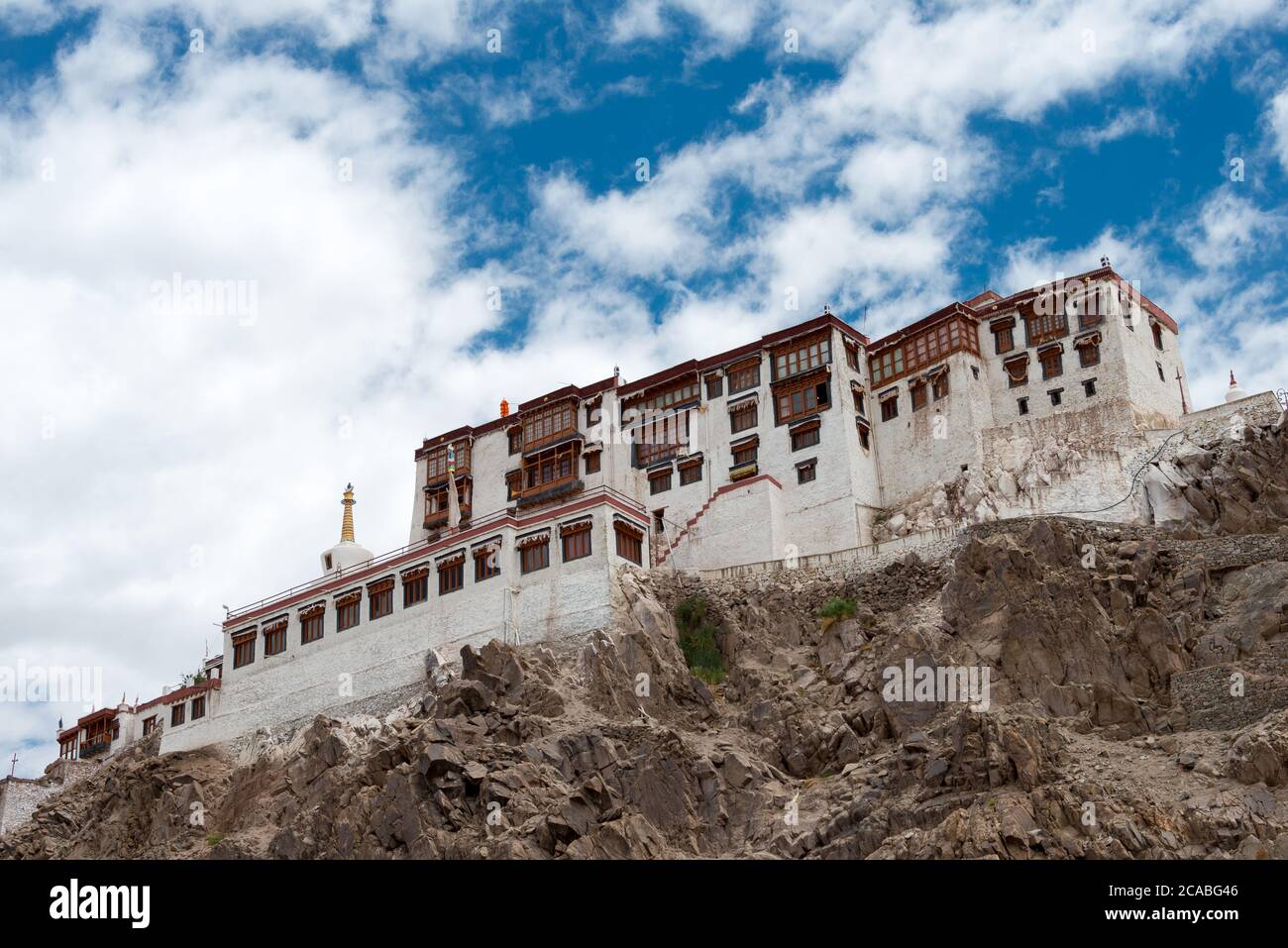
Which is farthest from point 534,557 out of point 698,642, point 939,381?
point 939,381

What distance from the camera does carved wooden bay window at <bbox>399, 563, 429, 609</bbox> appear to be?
7044cm

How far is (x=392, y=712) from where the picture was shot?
66.9 meters

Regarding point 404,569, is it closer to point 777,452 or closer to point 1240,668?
point 777,452

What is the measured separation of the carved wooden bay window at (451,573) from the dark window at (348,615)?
440 centimetres

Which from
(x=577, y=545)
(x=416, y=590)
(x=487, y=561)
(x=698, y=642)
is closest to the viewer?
(x=698, y=642)

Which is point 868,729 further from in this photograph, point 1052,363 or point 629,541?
point 1052,363

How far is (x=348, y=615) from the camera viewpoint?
72562mm

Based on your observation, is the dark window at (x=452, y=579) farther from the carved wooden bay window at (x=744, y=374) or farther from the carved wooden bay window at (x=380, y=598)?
the carved wooden bay window at (x=744, y=374)

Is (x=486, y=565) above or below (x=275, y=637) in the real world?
above

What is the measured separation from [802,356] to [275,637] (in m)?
26.8
